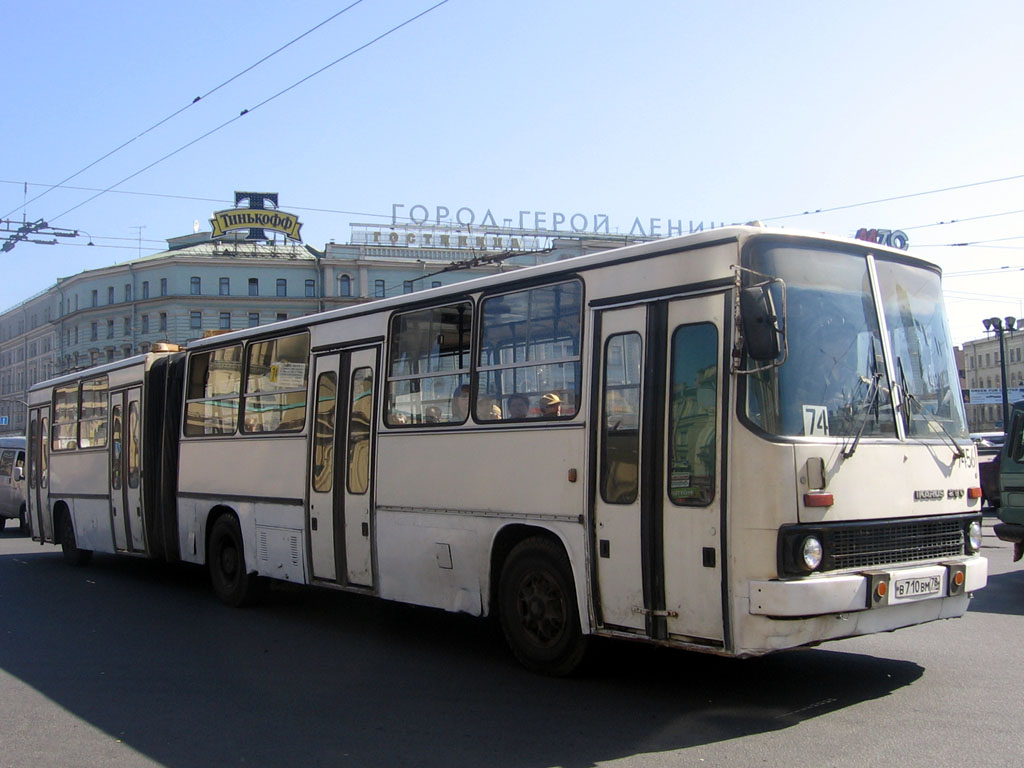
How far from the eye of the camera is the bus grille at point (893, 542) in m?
6.35

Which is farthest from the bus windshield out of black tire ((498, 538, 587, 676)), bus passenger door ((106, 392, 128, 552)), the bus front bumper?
bus passenger door ((106, 392, 128, 552))

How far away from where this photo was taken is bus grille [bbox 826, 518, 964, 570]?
6.35 meters

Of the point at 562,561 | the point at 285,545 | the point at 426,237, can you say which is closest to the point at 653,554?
the point at 562,561

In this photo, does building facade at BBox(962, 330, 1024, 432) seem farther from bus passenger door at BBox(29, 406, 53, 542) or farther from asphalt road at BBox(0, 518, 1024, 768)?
asphalt road at BBox(0, 518, 1024, 768)

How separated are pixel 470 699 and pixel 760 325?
3333 millimetres

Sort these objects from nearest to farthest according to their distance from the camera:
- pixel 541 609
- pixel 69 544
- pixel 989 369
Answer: pixel 541 609 < pixel 69 544 < pixel 989 369

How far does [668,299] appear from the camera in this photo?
22.8 ft

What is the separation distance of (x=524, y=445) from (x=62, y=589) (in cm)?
919

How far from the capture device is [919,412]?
702 centimetres

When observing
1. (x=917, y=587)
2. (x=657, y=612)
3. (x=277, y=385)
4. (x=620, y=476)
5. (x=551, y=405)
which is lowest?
(x=657, y=612)

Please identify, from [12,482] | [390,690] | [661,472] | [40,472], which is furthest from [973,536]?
[12,482]

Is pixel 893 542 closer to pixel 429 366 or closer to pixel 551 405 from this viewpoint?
pixel 551 405

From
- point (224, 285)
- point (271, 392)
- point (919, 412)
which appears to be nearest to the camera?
point (919, 412)

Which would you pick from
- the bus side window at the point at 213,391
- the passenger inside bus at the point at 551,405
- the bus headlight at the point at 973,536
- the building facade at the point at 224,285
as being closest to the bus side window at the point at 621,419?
the passenger inside bus at the point at 551,405
